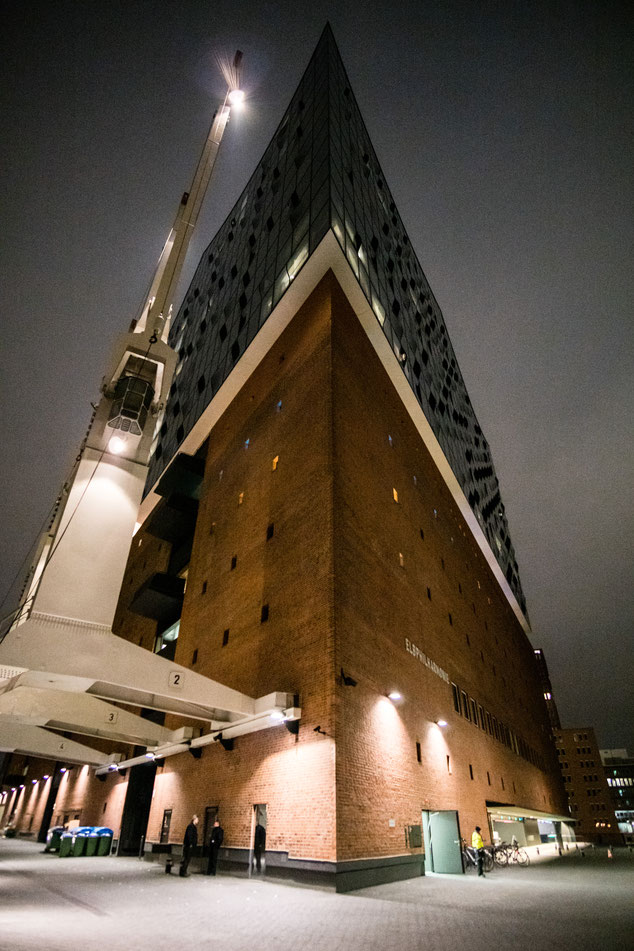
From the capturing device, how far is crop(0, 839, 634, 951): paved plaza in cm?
571

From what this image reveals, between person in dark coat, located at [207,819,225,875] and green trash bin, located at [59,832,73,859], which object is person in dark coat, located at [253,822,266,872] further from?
green trash bin, located at [59,832,73,859]

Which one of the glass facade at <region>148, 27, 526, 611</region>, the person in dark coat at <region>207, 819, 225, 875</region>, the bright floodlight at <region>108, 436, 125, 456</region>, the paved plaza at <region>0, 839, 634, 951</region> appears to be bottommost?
the paved plaza at <region>0, 839, 634, 951</region>

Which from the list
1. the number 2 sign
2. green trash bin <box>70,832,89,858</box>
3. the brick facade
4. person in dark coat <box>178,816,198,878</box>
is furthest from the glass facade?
person in dark coat <box>178,816,198,878</box>

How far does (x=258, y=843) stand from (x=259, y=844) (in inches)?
1.6

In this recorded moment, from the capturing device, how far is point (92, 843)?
18.1m

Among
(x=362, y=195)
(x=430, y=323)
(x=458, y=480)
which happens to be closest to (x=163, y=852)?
(x=458, y=480)

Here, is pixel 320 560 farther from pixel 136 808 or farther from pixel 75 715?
pixel 136 808

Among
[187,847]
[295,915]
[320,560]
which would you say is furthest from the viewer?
[320,560]

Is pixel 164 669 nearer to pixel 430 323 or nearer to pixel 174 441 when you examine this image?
pixel 174 441

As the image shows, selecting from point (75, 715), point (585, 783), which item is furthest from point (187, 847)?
point (585, 783)

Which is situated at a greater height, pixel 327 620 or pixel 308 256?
pixel 308 256

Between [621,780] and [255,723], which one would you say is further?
[621,780]

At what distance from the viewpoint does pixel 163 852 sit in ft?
51.0

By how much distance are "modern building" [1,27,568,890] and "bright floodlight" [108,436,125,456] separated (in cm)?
547
